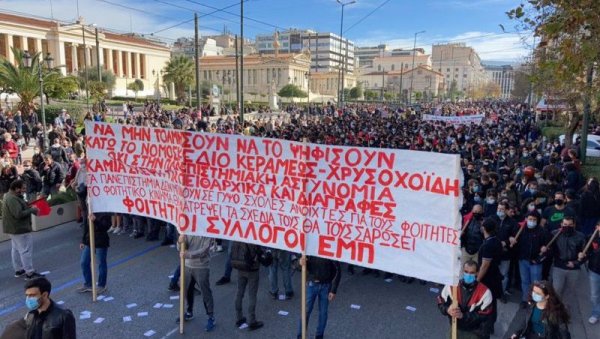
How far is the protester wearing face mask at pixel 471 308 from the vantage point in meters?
4.33

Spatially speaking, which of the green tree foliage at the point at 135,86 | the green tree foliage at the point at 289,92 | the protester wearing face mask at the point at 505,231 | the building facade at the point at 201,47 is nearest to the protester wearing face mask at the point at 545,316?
the protester wearing face mask at the point at 505,231

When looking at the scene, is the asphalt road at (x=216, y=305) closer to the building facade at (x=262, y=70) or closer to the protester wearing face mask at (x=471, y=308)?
the protester wearing face mask at (x=471, y=308)

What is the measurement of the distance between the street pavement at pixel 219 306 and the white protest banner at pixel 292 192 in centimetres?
137

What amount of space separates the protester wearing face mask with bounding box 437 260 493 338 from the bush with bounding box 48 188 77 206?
907cm

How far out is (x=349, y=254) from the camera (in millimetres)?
4875

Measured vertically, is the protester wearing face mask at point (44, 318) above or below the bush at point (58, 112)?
below

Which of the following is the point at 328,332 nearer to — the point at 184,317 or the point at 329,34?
the point at 184,317

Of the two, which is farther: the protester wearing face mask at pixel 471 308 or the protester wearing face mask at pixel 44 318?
the protester wearing face mask at pixel 471 308

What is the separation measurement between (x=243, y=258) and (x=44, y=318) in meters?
2.34

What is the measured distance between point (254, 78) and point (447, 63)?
287 ft

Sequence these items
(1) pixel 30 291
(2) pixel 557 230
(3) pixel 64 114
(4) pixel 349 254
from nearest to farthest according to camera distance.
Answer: (1) pixel 30 291, (4) pixel 349 254, (2) pixel 557 230, (3) pixel 64 114

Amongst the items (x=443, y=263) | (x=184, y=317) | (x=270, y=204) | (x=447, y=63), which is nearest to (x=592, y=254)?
(x=443, y=263)

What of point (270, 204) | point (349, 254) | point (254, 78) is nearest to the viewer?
point (349, 254)

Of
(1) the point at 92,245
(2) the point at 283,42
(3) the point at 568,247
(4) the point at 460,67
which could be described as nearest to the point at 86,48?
(1) the point at 92,245
